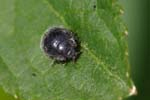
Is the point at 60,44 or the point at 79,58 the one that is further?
the point at 60,44

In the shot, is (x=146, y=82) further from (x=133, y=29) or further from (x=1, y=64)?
(x=1, y=64)

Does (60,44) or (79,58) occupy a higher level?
(79,58)

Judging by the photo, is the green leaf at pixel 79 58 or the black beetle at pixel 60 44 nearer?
the green leaf at pixel 79 58

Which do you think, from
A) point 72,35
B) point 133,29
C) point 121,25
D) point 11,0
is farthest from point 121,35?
point 133,29

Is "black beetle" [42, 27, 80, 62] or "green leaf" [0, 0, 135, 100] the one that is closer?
"green leaf" [0, 0, 135, 100]
